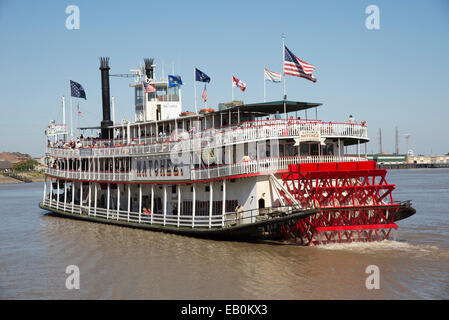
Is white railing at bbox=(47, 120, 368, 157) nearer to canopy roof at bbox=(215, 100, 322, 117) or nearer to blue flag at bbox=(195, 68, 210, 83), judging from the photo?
canopy roof at bbox=(215, 100, 322, 117)

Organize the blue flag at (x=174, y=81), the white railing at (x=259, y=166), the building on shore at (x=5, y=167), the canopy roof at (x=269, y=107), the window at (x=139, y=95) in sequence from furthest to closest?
the building on shore at (x=5, y=167) < the window at (x=139, y=95) < the blue flag at (x=174, y=81) < the canopy roof at (x=269, y=107) < the white railing at (x=259, y=166)

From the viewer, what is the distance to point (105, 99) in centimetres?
3334

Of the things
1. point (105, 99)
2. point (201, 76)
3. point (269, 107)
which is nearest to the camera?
point (269, 107)

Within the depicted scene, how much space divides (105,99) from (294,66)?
1659 cm

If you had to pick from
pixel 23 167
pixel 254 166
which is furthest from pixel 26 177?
pixel 254 166

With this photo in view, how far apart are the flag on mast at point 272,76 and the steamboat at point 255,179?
148 centimetres

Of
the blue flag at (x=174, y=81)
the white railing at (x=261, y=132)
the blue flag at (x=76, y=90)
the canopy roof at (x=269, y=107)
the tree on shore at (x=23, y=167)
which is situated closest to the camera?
the white railing at (x=261, y=132)

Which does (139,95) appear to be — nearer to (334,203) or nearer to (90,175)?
(90,175)

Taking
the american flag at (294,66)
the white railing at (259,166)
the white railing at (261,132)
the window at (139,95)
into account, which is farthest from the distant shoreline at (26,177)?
the american flag at (294,66)

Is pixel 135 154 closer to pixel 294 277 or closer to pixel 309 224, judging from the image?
pixel 309 224

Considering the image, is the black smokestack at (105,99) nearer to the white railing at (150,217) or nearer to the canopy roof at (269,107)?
the white railing at (150,217)

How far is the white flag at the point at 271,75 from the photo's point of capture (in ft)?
76.2

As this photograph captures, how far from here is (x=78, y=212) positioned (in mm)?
30672
